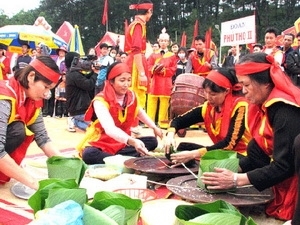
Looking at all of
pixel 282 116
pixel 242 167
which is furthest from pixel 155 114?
pixel 282 116

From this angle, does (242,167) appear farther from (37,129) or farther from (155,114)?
(155,114)

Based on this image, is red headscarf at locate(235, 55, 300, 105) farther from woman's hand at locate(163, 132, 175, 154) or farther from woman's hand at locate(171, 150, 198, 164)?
woman's hand at locate(163, 132, 175, 154)

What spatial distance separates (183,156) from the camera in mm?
2568

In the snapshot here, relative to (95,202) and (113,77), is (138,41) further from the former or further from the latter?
(95,202)

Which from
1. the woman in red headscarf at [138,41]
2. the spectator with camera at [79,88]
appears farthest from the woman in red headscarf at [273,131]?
the spectator with camera at [79,88]

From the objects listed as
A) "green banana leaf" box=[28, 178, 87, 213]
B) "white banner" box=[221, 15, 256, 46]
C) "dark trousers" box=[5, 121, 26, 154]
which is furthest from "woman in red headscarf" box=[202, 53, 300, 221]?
"white banner" box=[221, 15, 256, 46]

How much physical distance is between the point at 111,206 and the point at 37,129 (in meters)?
1.61

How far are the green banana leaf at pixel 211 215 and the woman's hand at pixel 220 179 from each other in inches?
24.6

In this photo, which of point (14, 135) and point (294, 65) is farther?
point (294, 65)

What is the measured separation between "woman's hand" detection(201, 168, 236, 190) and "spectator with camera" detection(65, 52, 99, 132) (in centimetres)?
386

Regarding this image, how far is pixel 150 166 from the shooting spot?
2.66 metres

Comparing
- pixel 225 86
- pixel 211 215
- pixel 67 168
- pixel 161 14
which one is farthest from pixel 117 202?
pixel 161 14

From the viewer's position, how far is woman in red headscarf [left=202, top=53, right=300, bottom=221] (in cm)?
189

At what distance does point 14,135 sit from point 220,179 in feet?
4.21
